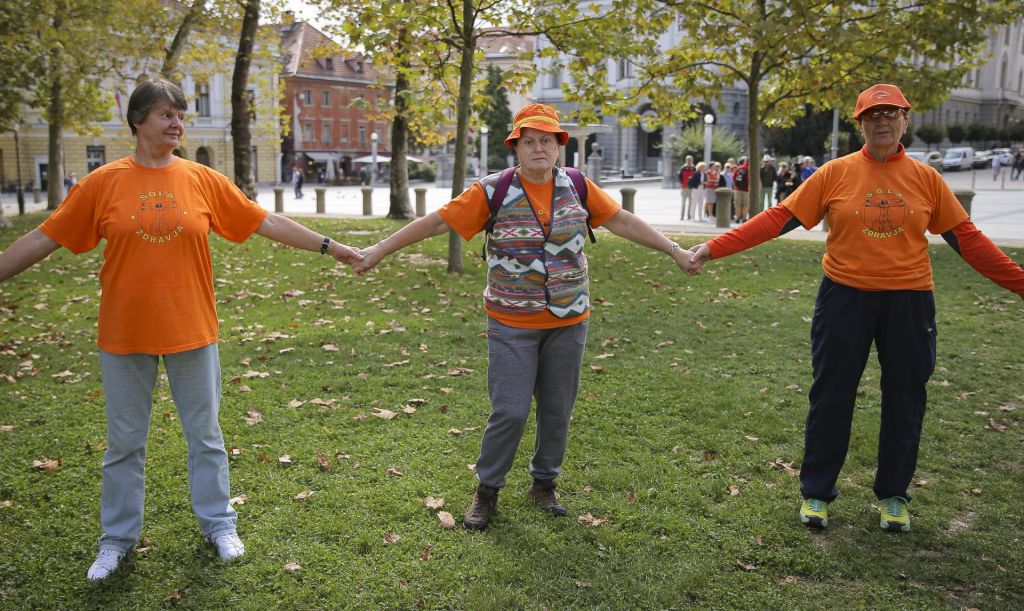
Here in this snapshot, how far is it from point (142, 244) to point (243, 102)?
15.9 meters

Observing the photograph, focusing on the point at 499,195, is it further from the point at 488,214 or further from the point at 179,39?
the point at 179,39

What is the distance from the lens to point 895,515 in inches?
174

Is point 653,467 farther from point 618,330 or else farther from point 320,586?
point 618,330

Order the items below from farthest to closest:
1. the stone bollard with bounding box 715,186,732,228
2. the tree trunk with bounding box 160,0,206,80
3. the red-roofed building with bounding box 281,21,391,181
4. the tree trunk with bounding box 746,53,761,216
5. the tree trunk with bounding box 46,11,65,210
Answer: the red-roofed building with bounding box 281,21,391,181 → the tree trunk with bounding box 46,11,65,210 → the stone bollard with bounding box 715,186,732,228 → the tree trunk with bounding box 160,0,206,80 → the tree trunk with bounding box 746,53,761,216

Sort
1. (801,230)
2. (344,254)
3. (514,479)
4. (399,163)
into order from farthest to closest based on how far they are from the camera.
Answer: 1. (399,163)
2. (801,230)
3. (514,479)
4. (344,254)

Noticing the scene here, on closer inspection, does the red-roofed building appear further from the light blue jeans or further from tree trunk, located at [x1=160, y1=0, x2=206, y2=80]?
the light blue jeans

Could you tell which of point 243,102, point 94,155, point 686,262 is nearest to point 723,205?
point 243,102

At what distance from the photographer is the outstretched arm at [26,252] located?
147 inches

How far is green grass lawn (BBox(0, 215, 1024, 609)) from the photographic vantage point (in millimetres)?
3857

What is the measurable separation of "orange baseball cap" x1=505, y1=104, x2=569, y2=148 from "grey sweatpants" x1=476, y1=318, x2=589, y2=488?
92cm

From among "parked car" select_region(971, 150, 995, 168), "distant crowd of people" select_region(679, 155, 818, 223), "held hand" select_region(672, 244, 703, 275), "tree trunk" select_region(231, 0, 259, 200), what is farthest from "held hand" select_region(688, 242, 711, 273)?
"parked car" select_region(971, 150, 995, 168)

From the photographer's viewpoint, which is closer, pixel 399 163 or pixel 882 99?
pixel 882 99

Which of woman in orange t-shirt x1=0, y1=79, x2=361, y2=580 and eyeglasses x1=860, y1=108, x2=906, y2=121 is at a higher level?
eyeglasses x1=860, y1=108, x2=906, y2=121

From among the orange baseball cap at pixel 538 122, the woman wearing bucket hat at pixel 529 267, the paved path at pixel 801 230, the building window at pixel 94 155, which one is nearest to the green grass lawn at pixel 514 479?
the woman wearing bucket hat at pixel 529 267
